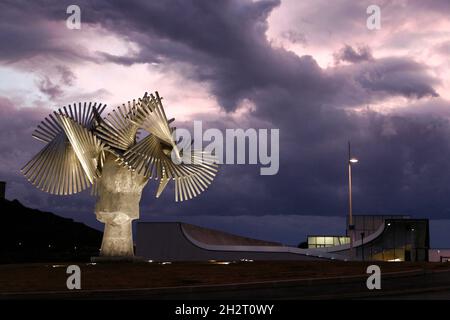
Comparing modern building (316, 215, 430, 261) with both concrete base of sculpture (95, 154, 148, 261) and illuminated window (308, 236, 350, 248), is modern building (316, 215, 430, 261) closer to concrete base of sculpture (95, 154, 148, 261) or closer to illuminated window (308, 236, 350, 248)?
illuminated window (308, 236, 350, 248)

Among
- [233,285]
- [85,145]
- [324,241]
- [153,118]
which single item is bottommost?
[324,241]

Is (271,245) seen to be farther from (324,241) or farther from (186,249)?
(324,241)

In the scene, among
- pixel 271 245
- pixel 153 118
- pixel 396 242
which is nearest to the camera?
pixel 153 118

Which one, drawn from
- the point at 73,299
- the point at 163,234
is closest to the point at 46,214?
the point at 163,234

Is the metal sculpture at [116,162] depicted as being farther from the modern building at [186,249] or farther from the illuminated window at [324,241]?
the illuminated window at [324,241]

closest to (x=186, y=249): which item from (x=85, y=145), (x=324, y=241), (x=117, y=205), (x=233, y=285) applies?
(x=117, y=205)

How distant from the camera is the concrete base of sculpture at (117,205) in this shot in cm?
2803

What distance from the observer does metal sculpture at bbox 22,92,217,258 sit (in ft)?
90.0

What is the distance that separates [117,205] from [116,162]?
1.96 m

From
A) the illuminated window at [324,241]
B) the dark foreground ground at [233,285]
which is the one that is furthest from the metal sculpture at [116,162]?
the illuminated window at [324,241]

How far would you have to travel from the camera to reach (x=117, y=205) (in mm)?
27922

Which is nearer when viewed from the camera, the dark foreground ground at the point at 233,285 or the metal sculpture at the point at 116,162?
the dark foreground ground at the point at 233,285

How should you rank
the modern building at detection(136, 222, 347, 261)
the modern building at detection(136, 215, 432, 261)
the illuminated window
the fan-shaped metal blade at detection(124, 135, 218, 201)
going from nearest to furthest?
the fan-shaped metal blade at detection(124, 135, 218, 201)
the modern building at detection(136, 222, 347, 261)
the modern building at detection(136, 215, 432, 261)
the illuminated window

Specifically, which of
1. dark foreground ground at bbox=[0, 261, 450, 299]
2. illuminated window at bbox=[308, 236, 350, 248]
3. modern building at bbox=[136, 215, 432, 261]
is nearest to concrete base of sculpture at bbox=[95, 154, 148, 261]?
dark foreground ground at bbox=[0, 261, 450, 299]
